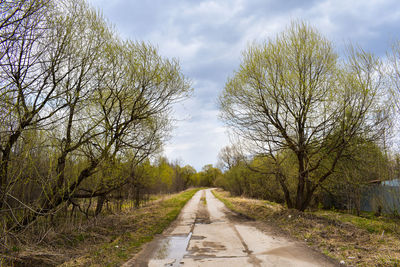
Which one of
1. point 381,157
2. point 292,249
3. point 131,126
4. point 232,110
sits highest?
point 232,110

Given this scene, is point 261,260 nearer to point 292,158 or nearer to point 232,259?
point 232,259

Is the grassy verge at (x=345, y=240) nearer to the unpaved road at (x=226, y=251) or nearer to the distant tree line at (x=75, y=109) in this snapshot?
the unpaved road at (x=226, y=251)

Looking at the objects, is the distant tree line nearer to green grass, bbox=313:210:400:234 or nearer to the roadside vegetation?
the roadside vegetation

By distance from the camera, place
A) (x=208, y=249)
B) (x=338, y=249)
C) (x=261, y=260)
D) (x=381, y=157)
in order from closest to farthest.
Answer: (x=261, y=260) < (x=338, y=249) < (x=208, y=249) < (x=381, y=157)

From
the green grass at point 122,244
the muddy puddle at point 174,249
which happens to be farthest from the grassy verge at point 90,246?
the muddy puddle at point 174,249

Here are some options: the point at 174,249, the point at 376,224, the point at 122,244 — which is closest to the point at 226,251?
the point at 174,249

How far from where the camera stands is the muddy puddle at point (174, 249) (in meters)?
5.93

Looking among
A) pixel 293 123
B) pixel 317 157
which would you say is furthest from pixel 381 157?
pixel 293 123

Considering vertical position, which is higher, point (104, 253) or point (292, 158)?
point (292, 158)

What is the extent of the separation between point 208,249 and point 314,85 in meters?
7.51

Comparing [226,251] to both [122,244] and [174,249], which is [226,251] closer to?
[174,249]

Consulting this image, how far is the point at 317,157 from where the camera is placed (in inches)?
455

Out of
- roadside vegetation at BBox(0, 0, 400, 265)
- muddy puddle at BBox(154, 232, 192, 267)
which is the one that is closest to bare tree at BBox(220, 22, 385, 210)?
roadside vegetation at BBox(0, 0, 400, 265)

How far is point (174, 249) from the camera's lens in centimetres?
683
